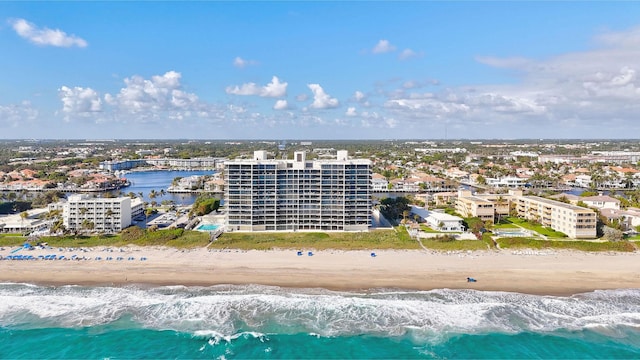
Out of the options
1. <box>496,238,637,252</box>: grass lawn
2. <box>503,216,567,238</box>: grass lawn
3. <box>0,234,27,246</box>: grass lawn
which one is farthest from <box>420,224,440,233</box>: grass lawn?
<box>0,234,27,246</box>: grass lawn

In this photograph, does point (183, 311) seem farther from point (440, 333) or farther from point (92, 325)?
point (440, 333)

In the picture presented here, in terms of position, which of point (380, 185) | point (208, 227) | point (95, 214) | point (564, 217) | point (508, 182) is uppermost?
point (508, 182)

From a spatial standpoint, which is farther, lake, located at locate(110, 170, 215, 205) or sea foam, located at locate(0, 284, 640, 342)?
lake, located at locate(110, 170, 215, 205)

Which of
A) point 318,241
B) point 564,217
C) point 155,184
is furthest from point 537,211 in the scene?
point 155,184

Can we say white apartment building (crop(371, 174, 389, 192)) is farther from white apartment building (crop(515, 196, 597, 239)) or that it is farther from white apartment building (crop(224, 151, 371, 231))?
white apartment building (crop(224, 151, 371, 231))

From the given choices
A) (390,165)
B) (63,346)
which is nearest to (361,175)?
(63,346)

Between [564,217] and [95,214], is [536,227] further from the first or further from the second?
[95,214]

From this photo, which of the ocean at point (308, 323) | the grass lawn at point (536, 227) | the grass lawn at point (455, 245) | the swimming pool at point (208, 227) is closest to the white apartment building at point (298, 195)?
the swimming pool at point (208, 227)
